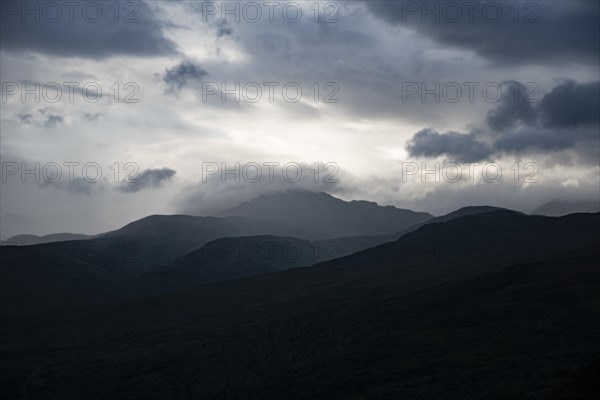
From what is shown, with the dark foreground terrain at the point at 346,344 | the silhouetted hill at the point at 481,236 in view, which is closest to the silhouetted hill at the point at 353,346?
the dark foreground terrain at the point at 346,344

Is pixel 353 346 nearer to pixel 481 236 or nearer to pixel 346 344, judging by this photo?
pixel 346 344

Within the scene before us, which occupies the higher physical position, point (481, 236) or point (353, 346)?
point (481, 236)

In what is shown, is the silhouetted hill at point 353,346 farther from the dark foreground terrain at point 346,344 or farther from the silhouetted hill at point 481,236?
the silhouetted hill at point 481,236

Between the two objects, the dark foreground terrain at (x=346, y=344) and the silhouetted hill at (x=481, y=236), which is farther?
the silhouetted hill at (x=481, y=236)

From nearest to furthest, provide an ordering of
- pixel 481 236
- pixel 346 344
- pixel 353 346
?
pixel 353 346 → pixel 346 344 → pixel 481 236

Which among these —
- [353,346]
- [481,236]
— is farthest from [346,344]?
[481,236]

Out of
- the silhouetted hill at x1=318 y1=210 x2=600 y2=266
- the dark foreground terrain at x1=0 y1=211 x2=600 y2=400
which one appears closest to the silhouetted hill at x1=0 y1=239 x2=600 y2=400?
the dark foreground terrain at x1=0 y1=211 x2=600 y2=400

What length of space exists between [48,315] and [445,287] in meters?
72.7

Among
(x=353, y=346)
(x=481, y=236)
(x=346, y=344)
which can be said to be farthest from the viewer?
(x=481, y=236)

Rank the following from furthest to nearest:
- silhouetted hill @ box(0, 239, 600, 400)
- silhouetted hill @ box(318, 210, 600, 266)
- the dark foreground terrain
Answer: silhouetted hill @ box(318, 210, 600, 266) < silhouetted hill @ box(0, 239, 600, 400) < the dark foreground terrain

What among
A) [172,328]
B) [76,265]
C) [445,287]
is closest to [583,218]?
[445,287]

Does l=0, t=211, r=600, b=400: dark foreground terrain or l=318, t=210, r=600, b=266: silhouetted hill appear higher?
l=318, t=210, r=600, b=266: silhouetted hill

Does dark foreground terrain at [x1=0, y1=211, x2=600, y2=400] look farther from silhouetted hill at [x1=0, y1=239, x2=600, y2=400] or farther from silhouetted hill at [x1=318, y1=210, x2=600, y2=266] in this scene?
silhouetted hill at [x1=318, y1=210, x2=600, y2=266]

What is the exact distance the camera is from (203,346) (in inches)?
2576
